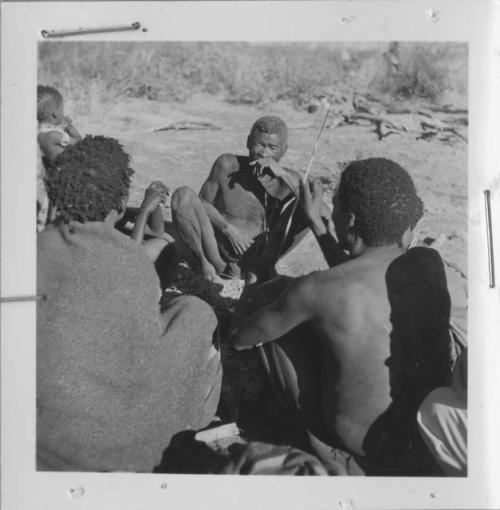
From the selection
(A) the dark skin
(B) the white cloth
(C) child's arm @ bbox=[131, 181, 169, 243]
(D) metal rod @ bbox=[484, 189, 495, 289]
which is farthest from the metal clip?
(D) metal rod @ bbox=[484, 189, 495, 289]

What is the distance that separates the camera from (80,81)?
310 cm

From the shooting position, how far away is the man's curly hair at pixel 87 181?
295 cm

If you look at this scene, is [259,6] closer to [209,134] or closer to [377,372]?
[209,134]

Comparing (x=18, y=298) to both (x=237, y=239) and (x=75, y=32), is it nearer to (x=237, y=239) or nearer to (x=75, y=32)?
(x=237, y=239)

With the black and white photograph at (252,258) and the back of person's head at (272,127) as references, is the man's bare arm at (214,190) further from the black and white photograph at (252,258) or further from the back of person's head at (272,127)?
the back of person's head at (272,127)

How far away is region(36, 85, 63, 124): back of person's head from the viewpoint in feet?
10.1

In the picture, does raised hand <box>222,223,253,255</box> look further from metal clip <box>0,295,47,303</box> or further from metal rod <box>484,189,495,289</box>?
metal rod <box>484,189,495,289</box>

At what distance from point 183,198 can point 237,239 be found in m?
0.27

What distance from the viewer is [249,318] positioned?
119 inches

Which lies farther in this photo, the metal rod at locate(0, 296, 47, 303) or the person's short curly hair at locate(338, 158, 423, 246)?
the metal rod at locate(0, 296, 47, 303)

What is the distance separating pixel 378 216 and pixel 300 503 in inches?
45.5

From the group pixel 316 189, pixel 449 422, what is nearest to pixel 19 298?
pixel 316 189

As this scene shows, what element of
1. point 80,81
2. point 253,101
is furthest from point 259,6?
point 80,81

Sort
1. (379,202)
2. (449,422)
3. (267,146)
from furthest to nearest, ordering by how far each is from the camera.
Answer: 1. (267,146)
2. (449,422)
3. (379,202)
